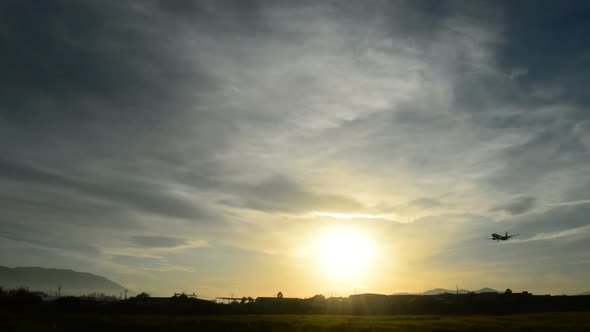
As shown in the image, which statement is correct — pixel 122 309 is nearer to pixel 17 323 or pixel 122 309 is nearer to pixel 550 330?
pixel 17 323

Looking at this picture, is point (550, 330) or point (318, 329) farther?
point (318, 329)

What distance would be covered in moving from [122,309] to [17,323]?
3638 cm

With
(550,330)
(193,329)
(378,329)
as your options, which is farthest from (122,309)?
(550,330)

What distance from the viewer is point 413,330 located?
58156 millimetres

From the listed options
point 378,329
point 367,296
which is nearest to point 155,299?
point 367,296

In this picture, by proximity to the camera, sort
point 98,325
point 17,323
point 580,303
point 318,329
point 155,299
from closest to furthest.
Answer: point 318,329
point 17,323
point 98,325
point 580,303
point 155,299

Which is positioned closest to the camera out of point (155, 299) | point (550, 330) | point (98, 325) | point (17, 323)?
point (550, 330)

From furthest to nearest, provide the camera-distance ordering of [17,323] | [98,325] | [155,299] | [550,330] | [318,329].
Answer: [155,299] < [98,325] < [17,323] < [318,329] < [550,330]

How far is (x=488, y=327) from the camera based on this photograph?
194 ft

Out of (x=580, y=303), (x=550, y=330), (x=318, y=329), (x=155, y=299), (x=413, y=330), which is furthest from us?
(x=155, y=299)

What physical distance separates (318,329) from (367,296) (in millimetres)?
54581

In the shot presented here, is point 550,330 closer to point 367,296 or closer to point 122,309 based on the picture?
point 367,296

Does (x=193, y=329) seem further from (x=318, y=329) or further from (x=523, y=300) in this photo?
(x=523, y=300)

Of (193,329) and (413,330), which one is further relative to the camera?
(193,329)
